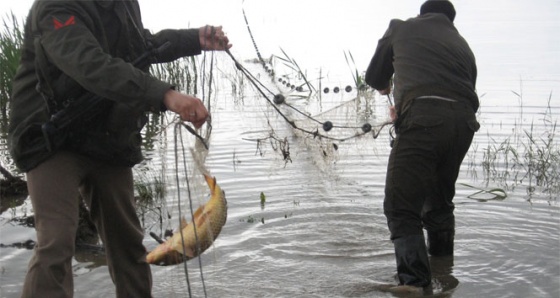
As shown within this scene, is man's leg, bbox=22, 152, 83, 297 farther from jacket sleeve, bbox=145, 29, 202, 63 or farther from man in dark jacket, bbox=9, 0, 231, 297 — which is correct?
jacket sleeve, bbox=145, 29, 202, 63

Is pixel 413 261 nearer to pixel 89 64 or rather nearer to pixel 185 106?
pixel 185 106

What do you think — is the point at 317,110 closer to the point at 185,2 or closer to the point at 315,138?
the point at 315,138

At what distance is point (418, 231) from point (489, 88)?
35.2 feet

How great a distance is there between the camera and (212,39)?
405 cm

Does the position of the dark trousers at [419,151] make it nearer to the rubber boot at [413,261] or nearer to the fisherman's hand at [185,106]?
the rubber boot at [413,261]

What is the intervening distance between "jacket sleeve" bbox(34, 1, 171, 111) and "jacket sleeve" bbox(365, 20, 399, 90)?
94.5 inches

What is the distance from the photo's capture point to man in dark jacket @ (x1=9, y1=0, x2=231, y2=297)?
3115 millimetres

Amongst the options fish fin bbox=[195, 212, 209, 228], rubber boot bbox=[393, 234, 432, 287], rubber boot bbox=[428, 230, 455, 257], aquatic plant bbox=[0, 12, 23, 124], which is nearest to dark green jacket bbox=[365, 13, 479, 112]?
rubber boot bbox=[393, 234, 432, 287]

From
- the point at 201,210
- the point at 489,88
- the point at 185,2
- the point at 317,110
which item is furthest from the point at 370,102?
the point at 185,2

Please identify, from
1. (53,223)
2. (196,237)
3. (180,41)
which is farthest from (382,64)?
(53,223)

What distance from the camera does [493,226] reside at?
6.46 m

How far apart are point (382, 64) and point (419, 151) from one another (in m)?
0.82

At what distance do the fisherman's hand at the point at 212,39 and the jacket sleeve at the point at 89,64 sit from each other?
0.94 meters

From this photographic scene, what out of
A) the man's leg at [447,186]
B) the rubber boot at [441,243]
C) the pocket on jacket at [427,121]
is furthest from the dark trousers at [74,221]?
the rubber boot at [441,243]
